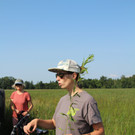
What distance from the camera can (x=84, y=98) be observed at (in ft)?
5.95

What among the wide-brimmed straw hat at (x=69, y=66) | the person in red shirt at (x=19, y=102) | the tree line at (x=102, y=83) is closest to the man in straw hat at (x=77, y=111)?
the wide-brimmed straw hat at (x=69, y=66)

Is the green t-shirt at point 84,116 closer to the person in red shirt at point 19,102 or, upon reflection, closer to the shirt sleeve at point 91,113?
the shirt sleeve at point 91,113

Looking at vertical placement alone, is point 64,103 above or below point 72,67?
below

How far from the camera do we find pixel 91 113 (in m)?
1.76

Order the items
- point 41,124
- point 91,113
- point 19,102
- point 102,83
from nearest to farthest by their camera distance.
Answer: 1. point 91,113
2. point 41,124
3. point 19,102
4. point 102,83

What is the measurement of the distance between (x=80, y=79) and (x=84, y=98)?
50 cm

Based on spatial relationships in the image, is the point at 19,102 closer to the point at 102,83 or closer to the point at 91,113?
the point at 91,113

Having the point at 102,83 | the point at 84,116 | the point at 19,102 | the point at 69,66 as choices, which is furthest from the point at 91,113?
the point at 102,83

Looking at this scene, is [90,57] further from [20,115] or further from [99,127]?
[20,115]

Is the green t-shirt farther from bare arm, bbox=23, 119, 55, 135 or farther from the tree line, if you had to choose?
the tree line

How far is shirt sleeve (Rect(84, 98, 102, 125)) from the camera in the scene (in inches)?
69.2

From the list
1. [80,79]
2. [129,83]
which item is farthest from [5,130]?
[129,83]

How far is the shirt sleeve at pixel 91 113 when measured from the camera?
69.2 inches

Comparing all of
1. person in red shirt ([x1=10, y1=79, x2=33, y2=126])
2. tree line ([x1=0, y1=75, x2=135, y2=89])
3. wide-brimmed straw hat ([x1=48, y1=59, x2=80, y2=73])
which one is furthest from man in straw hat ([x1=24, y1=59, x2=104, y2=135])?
tree line ([x1=0, y1=75, x2=135, y2=89])
